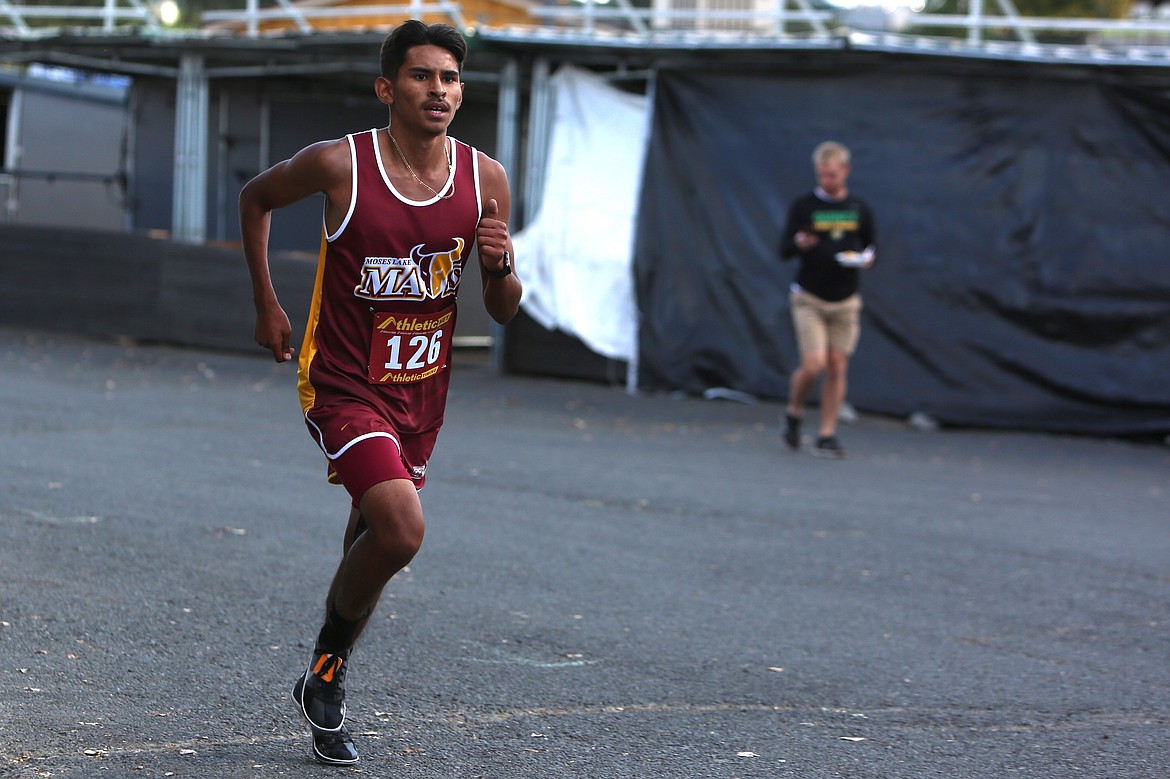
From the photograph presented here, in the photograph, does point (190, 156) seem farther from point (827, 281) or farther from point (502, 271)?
point (502, 271)

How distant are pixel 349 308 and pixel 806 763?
1.76 m

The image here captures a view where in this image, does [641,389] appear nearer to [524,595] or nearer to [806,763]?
[524,595]

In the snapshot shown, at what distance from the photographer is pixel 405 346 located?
12.9 feet

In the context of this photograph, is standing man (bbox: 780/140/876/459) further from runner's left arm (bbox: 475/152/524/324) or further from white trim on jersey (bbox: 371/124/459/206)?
white trim on jersey (bbox: 371/124/459/206)

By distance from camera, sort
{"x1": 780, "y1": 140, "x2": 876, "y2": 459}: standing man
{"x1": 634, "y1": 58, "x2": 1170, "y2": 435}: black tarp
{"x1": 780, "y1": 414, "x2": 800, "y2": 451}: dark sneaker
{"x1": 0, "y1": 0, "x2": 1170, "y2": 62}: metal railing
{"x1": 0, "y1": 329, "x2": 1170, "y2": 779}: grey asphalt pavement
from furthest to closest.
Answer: {"x1": 0, "y1": 0, "x2": 1170, "y2": 62}: metal railing < {"x1": 634, "y1": 58, "x2": 1170, "y2": 435}: black tarp < {"x1": 780, "y1": 414, "x2": 800, "y2": 451}: dark sneaker < {"x1": 780, "y1": 140, "x2": 876, "y2": 459}: standing man < {"x1": 0, "y1": 329, "x2": 1170, "y2": 779}: grey asphalt pavement

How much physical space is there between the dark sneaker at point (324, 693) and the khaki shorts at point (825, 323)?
7071mm

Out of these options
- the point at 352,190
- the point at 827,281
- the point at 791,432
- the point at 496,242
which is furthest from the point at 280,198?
the point at 791,432

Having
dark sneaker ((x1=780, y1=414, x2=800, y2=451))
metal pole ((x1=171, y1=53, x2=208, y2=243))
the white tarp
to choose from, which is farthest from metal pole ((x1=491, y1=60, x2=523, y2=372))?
dark sneaker ((x1=780, y1=414, x2=800, y2=451))

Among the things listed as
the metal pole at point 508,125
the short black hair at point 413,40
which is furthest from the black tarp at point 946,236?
the short black hair at point 413,40

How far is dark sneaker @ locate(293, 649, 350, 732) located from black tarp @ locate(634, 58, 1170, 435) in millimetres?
9845

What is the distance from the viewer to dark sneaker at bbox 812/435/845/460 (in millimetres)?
10508

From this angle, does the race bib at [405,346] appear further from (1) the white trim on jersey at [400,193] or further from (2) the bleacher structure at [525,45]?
(2) the bleacher structure at [525,45]

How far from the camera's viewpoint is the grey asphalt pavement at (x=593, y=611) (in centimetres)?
408

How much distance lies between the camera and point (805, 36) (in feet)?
42.8
